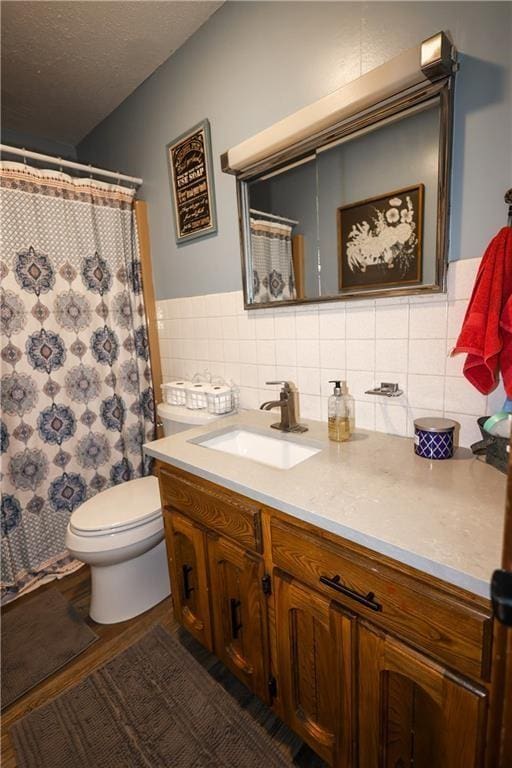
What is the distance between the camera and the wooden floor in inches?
43.5

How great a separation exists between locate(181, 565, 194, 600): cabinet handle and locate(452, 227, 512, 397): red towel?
114 centimetres

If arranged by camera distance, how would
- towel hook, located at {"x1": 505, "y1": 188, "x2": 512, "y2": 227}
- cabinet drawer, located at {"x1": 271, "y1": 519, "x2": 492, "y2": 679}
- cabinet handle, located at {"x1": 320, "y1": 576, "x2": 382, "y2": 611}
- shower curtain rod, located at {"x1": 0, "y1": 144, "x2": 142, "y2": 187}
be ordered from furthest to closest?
shower curtain rod, located at {"x1": 0, "y1": 144, "x2": 142, "y2": 187} < towel hook, located at {"x1": 505, "y1": 188, "x2": 512, "y2": 227} < cabinet handle, located at {"x1": 320, "y1": 576, "x2": 382, "y2": 611} < cabinet drawer, located at {"x1": 271, "y1": 519, "x2": 492, "y2": 679}

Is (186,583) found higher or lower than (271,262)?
lower

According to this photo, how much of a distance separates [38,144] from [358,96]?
2.31m

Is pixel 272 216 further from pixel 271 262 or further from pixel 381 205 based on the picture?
pixel 381 205

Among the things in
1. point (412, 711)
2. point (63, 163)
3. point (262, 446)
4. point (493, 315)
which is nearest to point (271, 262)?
point (262, 446)

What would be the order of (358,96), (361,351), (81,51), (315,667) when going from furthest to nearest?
1. (81,51)
2. (361,351)
3. (358,96)
4. (315,667)

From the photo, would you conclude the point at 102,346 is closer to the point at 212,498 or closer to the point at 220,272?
the point at 220,272

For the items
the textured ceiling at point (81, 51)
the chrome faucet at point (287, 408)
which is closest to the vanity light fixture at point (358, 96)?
the textured ceiling at point (81, 51)

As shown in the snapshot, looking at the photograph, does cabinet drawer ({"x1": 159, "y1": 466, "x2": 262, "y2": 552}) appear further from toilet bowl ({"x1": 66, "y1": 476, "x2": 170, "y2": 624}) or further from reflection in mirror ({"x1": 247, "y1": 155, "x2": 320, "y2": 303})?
reflection in mirror ({"x1": 247, "y1": 155, "x2": 320, "y2": 303})

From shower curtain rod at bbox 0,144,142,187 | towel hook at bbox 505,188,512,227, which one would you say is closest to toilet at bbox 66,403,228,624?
towel hook at bbox 505,188,512,227

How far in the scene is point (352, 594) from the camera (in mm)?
764

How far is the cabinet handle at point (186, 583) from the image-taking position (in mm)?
1309

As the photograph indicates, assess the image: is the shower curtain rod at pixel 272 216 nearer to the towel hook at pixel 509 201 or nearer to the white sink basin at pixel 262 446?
the towel hook at pixel 509 201
